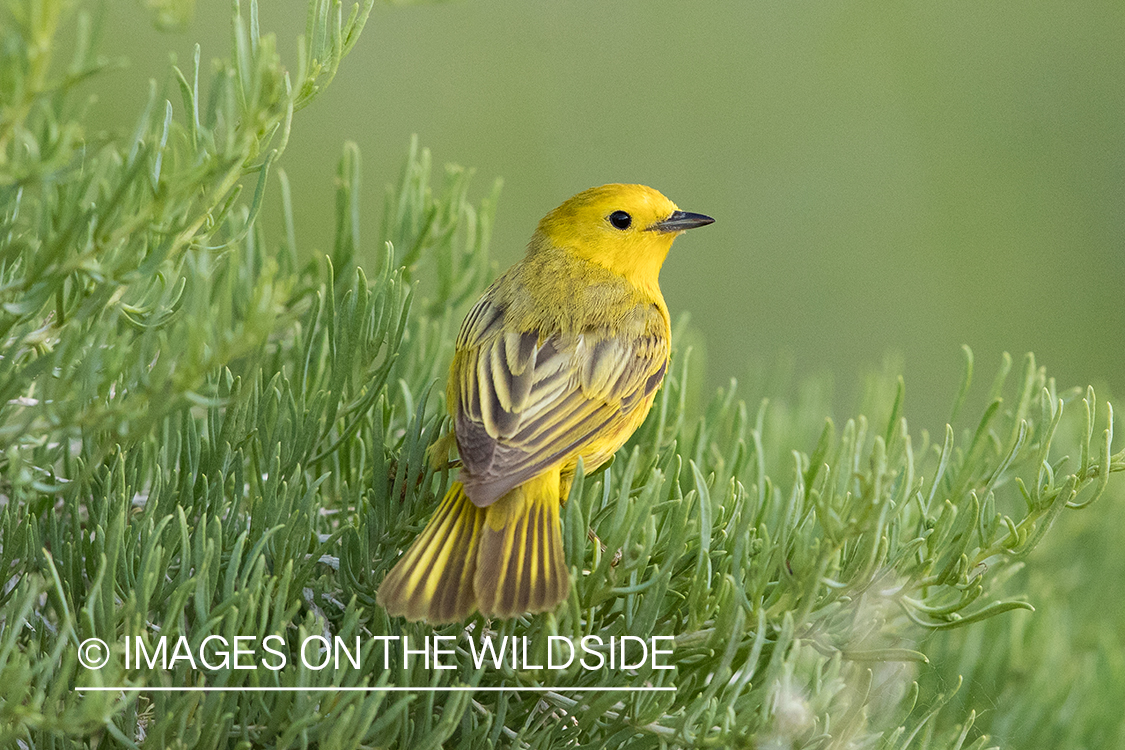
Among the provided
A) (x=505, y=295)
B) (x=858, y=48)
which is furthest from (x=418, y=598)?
(x=858, y=48)

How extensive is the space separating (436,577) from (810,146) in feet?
16.4

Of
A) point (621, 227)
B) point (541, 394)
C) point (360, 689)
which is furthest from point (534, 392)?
point (360, 689)

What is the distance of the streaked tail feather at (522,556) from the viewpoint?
1.34 meters

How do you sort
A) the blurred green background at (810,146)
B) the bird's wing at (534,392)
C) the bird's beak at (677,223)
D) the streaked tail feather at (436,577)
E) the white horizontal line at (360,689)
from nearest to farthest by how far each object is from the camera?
1. the white horizontal line at (360,689)
2. the streaked tail feather at (436,577)
3. the bird's wing at (534,392)
4. the bird's beak at (677,223)
5. the blurred green background at (810,146)

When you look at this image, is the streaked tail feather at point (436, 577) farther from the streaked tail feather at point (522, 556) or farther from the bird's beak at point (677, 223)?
the bird's beak at point (677, 223)

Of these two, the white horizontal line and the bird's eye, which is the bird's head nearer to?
the bird's eye

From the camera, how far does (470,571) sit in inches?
55.7

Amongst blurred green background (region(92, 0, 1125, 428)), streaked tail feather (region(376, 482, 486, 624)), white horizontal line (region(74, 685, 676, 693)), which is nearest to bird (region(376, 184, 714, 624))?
streaked tail feather (region(376, 482, 486, 624))

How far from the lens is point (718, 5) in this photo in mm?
6027

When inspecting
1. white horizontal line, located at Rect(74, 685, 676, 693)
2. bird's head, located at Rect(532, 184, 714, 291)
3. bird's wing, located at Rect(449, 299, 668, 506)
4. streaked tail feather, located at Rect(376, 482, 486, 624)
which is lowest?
white horizontal line, located at Rect(74, 685, 676, 693)

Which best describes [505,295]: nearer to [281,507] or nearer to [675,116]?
[281,507]

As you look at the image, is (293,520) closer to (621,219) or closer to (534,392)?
(534,392)

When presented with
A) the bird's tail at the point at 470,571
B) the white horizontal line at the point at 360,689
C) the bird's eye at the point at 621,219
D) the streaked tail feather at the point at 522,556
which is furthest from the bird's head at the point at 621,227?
the white horizontal line at the point at 360,689

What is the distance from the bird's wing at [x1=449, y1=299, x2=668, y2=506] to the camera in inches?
71.7
